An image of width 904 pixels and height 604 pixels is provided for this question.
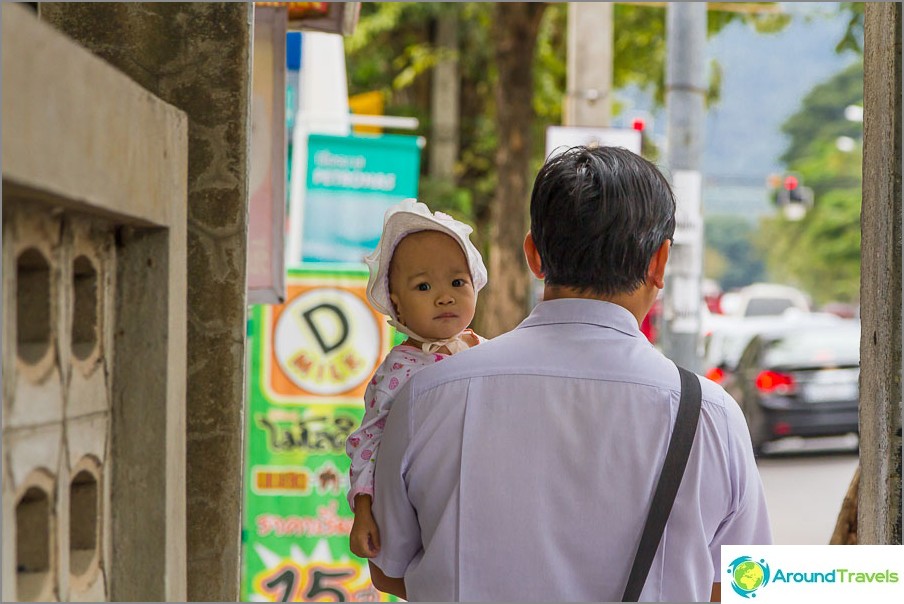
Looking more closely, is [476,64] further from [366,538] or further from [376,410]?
[366,538]

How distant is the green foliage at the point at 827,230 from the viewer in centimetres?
5988

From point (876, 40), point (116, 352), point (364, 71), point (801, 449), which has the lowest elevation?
point (801, 449)

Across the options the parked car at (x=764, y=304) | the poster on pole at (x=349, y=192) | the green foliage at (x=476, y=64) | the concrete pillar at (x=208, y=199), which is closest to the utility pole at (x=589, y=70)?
the poster on pole at (x=349, y=192)

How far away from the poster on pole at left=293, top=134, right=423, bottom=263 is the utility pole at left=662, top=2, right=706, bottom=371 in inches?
74.4

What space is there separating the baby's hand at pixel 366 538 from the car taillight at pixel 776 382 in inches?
473

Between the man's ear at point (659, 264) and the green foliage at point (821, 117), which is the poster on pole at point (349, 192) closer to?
the man's ear at point (659, 264)

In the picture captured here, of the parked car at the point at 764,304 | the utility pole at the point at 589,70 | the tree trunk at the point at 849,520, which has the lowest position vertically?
the parked car at the point at 764,304

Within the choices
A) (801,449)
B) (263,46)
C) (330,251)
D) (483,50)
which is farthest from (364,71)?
(263,46)

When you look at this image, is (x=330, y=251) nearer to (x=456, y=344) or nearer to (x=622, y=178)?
(x=456, y=344)

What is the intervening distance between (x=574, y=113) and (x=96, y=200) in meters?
8.69

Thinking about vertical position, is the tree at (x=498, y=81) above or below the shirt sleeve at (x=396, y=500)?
above

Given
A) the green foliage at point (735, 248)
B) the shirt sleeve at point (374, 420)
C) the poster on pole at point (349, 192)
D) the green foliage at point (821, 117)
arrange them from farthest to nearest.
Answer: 1. the green foliage at point (735, 248)
2. the green foliage at point (821, 117)
3. the poster on pole at point (349, 192)
4. the shirt sleeve at point (374, 420)

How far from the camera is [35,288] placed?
7.37 feet

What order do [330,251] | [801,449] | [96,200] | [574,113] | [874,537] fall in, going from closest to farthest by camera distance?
1. [96,200]
2. [874,537]
3. [330,251]
4. [574,113]
5. [801,449]
